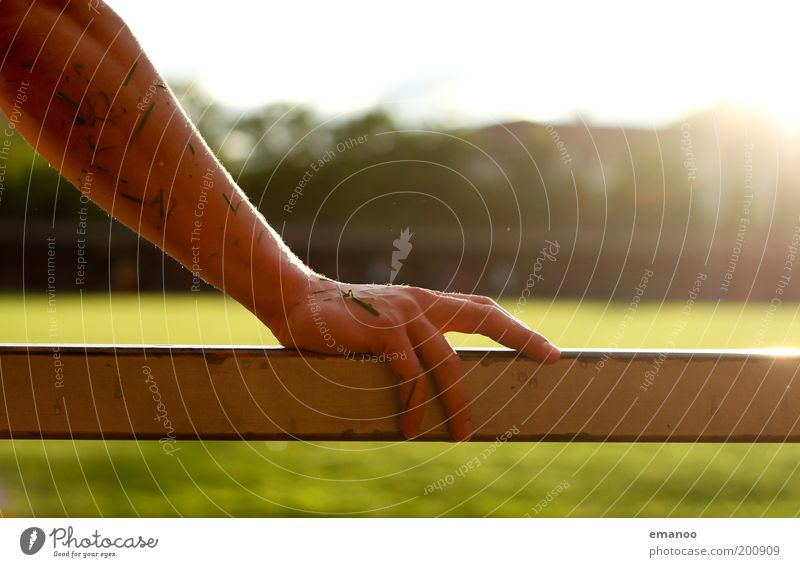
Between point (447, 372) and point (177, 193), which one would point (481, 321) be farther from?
point (177, 193)

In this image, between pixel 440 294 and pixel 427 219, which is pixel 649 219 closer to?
pixel 427 219

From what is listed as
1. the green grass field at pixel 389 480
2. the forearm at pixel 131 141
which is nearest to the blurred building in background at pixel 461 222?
the green grass field at pixel 389 480

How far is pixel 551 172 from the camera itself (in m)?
24.3

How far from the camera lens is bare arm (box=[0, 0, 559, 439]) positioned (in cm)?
91

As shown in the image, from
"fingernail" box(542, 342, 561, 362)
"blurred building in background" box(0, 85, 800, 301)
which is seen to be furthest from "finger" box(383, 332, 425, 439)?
"blurred building in background" box(0, 85, 800, 301)

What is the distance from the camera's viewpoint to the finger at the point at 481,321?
3.10 feet

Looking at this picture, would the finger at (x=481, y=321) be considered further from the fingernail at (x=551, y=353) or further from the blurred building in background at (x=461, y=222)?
the blurred building in background at (x=461, y=222)

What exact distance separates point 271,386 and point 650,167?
2571 centimetres

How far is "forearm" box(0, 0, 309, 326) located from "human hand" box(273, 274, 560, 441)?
0.04m

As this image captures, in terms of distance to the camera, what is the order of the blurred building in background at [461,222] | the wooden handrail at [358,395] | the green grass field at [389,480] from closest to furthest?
the wooden handrail at [358,395]
the green grass field at [389,480]
the blurred building in background at [461,222]

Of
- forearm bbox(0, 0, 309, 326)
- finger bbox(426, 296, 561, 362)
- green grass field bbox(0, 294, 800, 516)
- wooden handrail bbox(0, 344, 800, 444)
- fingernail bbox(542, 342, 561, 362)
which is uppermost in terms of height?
green grass field bbox(0, 294, 800, 516)

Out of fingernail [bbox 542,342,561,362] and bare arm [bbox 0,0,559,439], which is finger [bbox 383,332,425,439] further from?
fingernail [bbox 542,342,561,362]

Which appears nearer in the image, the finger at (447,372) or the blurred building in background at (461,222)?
the finger at (447,372)

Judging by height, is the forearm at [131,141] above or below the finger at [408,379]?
above
